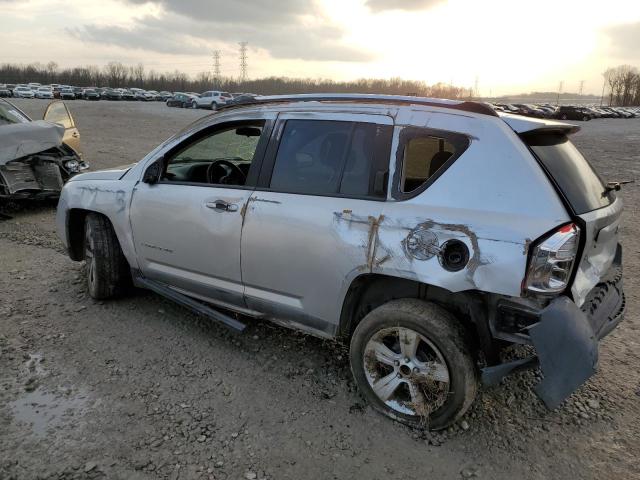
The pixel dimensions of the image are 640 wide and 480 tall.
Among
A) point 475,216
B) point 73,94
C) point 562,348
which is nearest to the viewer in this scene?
point 562,348

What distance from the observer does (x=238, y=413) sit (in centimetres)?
299

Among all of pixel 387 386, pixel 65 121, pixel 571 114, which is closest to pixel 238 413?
pixel 387 386

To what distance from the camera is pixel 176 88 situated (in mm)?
111500

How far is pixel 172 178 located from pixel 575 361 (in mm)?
3080

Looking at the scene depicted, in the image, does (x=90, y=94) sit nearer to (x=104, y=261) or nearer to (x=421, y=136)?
(x=104, y=261)

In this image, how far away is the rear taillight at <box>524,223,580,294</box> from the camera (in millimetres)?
2387

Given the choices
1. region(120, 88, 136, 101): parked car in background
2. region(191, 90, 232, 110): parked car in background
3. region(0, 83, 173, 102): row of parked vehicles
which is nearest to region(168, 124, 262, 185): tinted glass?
region(191, 90, 232, 110): parked car in background

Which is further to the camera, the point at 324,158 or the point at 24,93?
the point at 24,93

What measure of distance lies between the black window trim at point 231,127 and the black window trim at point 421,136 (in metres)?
1.00

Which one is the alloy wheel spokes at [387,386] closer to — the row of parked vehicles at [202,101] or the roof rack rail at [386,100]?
the roof rack rail at [386,100]

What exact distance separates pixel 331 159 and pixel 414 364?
4.42 feet

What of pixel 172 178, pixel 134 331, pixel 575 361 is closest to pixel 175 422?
pixel 134 331

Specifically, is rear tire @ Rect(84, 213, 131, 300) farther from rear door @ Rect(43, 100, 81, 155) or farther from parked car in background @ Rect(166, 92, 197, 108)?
parked car in background @ Rect(166, 92, 197, 108)

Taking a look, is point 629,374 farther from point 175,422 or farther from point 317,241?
point 175,422
